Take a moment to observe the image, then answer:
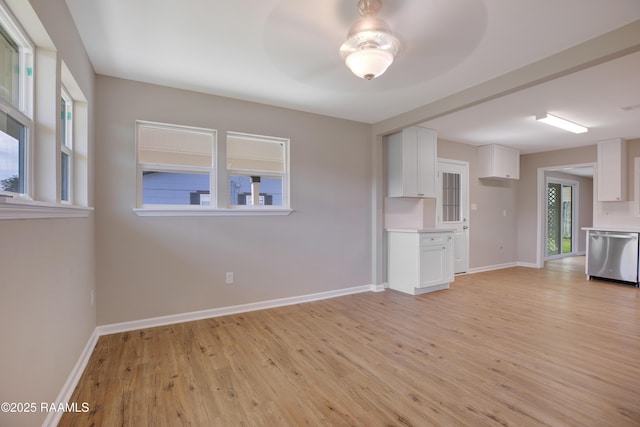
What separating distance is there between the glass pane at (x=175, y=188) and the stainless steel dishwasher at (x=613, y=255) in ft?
21.0

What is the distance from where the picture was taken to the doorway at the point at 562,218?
7871mm

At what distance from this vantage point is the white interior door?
17.9ft

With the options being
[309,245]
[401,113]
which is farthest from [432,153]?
[309,245]

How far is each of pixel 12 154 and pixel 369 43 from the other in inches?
81.2

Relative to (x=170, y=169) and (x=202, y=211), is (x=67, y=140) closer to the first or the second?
(x=170, y=169)

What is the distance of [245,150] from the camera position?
3.63 meters

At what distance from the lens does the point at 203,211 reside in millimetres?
3258

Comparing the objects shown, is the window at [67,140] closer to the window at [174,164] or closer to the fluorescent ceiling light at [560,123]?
the window at [174,164]

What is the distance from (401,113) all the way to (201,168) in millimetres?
2610

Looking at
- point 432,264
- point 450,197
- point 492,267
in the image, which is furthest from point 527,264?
point 432,264

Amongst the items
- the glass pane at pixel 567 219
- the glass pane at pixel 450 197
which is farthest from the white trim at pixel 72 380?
the glass pane at pixel 567 219

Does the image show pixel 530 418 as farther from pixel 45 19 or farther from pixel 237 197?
pixel 45 19

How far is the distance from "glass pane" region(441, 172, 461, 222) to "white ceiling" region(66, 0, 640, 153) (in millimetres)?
1852

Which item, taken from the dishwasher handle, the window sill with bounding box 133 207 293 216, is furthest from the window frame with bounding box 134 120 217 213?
the dishwasher handle
